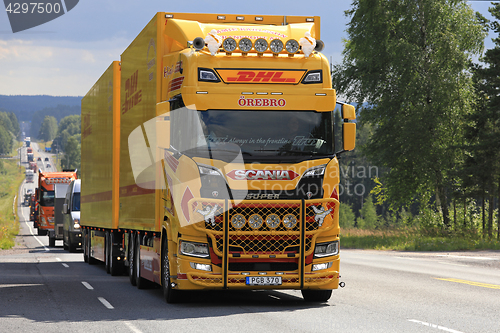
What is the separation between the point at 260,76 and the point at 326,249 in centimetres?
302

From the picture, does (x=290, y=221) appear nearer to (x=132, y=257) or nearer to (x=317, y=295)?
(x=317, y=295)

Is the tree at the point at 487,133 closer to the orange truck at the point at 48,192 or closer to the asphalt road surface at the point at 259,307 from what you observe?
the asphalt road surface at the point at 259,307

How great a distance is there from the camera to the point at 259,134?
36.2 feet

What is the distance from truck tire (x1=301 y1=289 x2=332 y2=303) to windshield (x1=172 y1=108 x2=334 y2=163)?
8.28 feet

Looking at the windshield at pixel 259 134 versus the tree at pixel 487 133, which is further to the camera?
the tree at pixel 487 133

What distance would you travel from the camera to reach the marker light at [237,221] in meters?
10.7

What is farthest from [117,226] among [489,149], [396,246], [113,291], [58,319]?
[489,149]

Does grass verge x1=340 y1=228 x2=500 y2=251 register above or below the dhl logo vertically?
below

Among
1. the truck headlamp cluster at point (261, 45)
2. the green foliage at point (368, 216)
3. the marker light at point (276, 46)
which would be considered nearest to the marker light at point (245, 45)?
the truck headlamp cluster at point (261, 45)

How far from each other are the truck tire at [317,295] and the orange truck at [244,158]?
0.03 meters

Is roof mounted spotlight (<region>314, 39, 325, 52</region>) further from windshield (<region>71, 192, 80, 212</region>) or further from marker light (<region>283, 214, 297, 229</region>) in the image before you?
windshield (<region>71, 192, 80, 212</region>)

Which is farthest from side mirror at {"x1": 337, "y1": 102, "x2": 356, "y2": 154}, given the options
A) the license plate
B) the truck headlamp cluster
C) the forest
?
the forest

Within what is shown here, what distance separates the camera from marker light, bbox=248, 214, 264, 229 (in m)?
10.8

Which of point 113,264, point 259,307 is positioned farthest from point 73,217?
point 259,307
